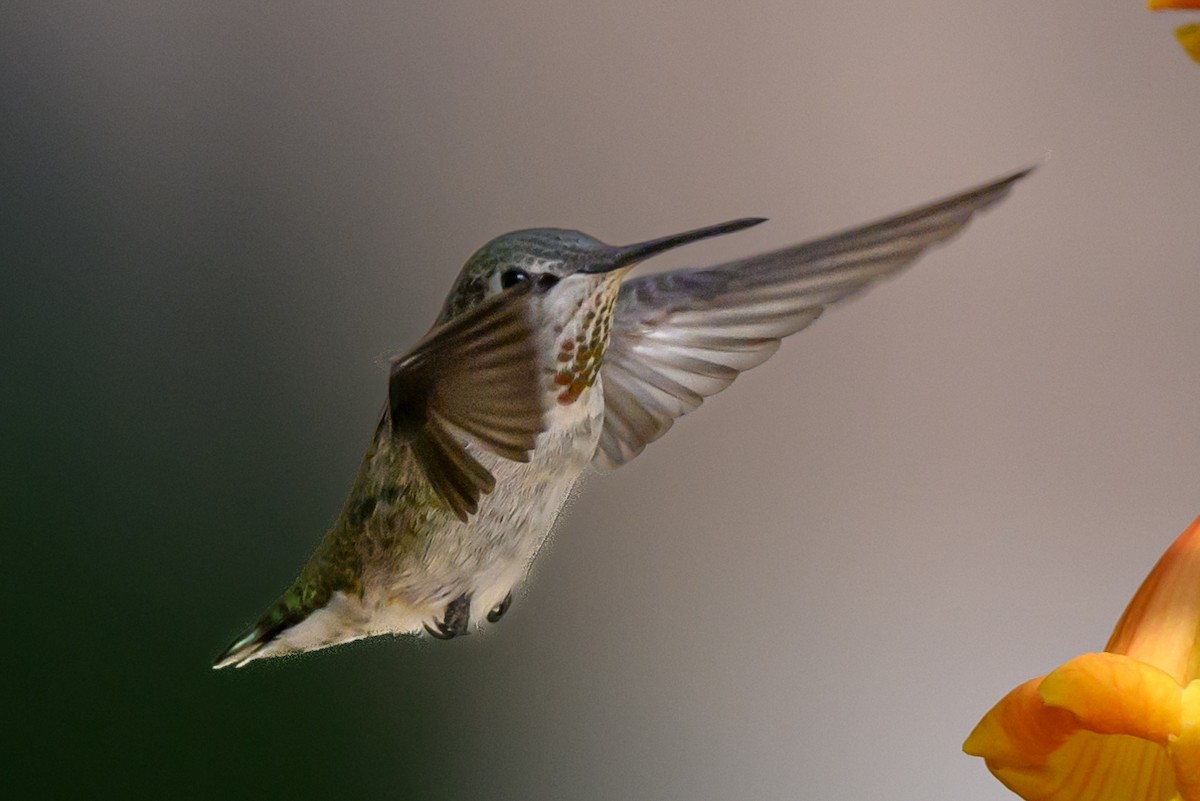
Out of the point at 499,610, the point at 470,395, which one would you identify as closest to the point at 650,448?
the point at 499,610

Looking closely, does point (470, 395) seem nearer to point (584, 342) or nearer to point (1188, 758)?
point (584, 342)

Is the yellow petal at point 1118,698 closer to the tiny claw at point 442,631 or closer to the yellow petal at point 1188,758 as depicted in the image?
the yellow petal at point 1188,758

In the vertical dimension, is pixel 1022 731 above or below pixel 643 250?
below

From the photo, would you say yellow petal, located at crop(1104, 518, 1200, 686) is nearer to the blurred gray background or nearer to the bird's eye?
the bird's eye

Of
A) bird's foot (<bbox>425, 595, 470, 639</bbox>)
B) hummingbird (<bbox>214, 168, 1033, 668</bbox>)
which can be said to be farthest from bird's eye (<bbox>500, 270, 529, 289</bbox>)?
bird's foot (<bbox>425, 595, 470, 639</bbox>)

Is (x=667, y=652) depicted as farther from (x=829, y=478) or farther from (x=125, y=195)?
(x=125, y=195)
